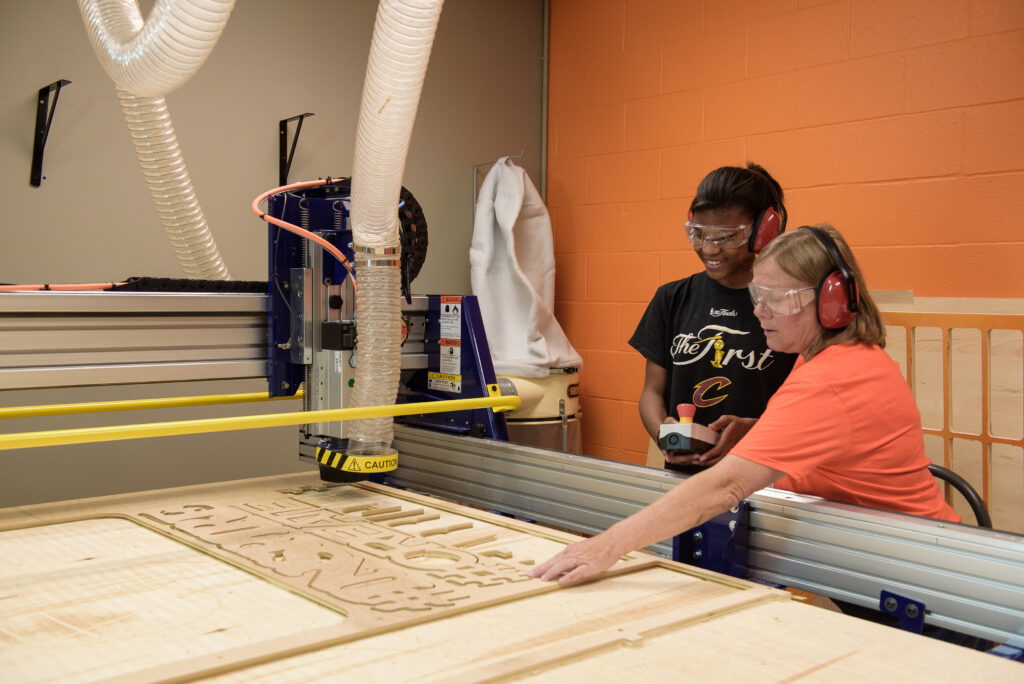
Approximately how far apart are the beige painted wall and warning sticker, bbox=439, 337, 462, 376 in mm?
1243

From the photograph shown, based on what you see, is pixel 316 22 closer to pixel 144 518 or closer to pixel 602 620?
pixel 144 518

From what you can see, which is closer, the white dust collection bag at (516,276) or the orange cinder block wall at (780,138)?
the orange cinder block wall at (780,138)

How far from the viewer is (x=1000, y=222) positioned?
3270mm

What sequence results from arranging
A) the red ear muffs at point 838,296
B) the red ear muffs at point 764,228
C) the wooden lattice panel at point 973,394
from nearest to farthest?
the red ear muffs at point 838,296 < the red ear muffs at point 764,228 < the wooden lattice panel at point 973,394

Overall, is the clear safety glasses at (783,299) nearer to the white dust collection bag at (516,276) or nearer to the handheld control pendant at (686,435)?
the handheld control pendant at (686,435)

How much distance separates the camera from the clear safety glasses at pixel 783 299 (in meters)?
1.65

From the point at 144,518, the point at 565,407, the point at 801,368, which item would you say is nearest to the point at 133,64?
the point at 144,518

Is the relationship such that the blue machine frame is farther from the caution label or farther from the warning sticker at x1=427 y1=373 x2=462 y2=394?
the caution label

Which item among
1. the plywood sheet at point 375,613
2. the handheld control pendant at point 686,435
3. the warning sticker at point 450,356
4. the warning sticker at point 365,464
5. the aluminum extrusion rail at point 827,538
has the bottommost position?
the plywood sheet at point 375,613

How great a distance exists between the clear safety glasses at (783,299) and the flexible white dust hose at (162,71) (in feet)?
3.83

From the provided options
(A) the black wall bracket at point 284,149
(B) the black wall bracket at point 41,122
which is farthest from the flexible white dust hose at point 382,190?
(A) the black wall bracket at point 284,149

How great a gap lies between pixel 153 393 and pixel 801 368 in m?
2.61

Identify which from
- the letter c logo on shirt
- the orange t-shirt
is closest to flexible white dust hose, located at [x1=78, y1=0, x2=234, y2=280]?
the orange t-shirt

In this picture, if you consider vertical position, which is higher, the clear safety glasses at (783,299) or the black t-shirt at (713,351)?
the clear safety glasses at (783,299)
